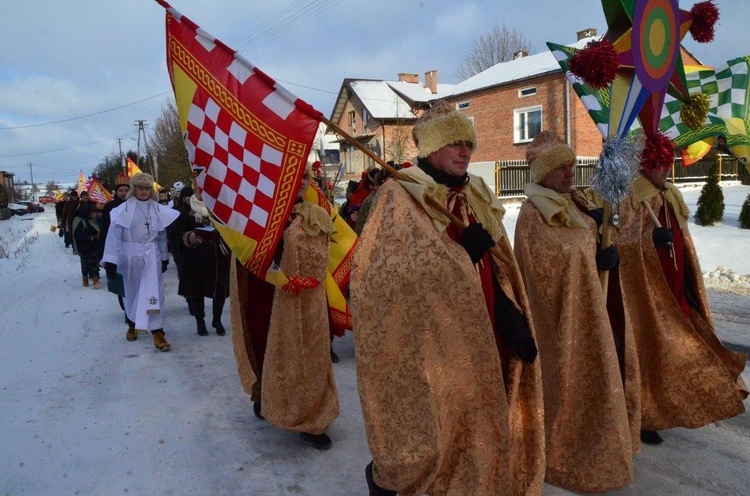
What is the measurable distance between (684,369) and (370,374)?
2374 millimetres

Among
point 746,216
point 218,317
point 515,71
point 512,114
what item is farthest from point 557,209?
point 515,71

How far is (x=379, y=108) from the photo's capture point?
39031 millimetres

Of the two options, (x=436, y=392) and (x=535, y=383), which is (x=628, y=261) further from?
(x=436, y=392)

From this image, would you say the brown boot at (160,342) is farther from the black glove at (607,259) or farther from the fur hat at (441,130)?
the black glove at (607,259)

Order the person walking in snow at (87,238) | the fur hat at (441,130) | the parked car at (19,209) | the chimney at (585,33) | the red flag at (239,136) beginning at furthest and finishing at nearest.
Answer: the parked car at (19,209) → the chimney at (585,33) → the person walking in snow at (87,238) → the red flag at (239,136) → the fur hat at (441,130)

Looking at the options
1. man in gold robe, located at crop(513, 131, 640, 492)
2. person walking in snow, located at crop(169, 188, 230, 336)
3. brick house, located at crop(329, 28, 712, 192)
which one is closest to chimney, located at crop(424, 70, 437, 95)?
brick house, located at crop(329, 28, 712, 192)

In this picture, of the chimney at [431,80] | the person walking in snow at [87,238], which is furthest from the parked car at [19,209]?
the person walking in snow at [87,238]

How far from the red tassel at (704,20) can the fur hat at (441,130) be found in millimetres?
1806

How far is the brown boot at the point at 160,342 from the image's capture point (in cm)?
675

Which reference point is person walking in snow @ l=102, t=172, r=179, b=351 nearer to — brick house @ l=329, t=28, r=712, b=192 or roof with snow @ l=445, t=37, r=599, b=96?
brick house @ l=329, t=28, r=712, b=192

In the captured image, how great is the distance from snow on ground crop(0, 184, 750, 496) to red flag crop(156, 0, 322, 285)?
4.20ft

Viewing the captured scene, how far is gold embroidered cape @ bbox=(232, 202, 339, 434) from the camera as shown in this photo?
13.3ft

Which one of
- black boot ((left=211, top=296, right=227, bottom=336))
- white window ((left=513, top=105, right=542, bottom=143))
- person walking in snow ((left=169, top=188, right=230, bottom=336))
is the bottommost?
black boot ((left=211, top=296, right=227, bottom=336))

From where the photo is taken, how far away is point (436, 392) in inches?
105
